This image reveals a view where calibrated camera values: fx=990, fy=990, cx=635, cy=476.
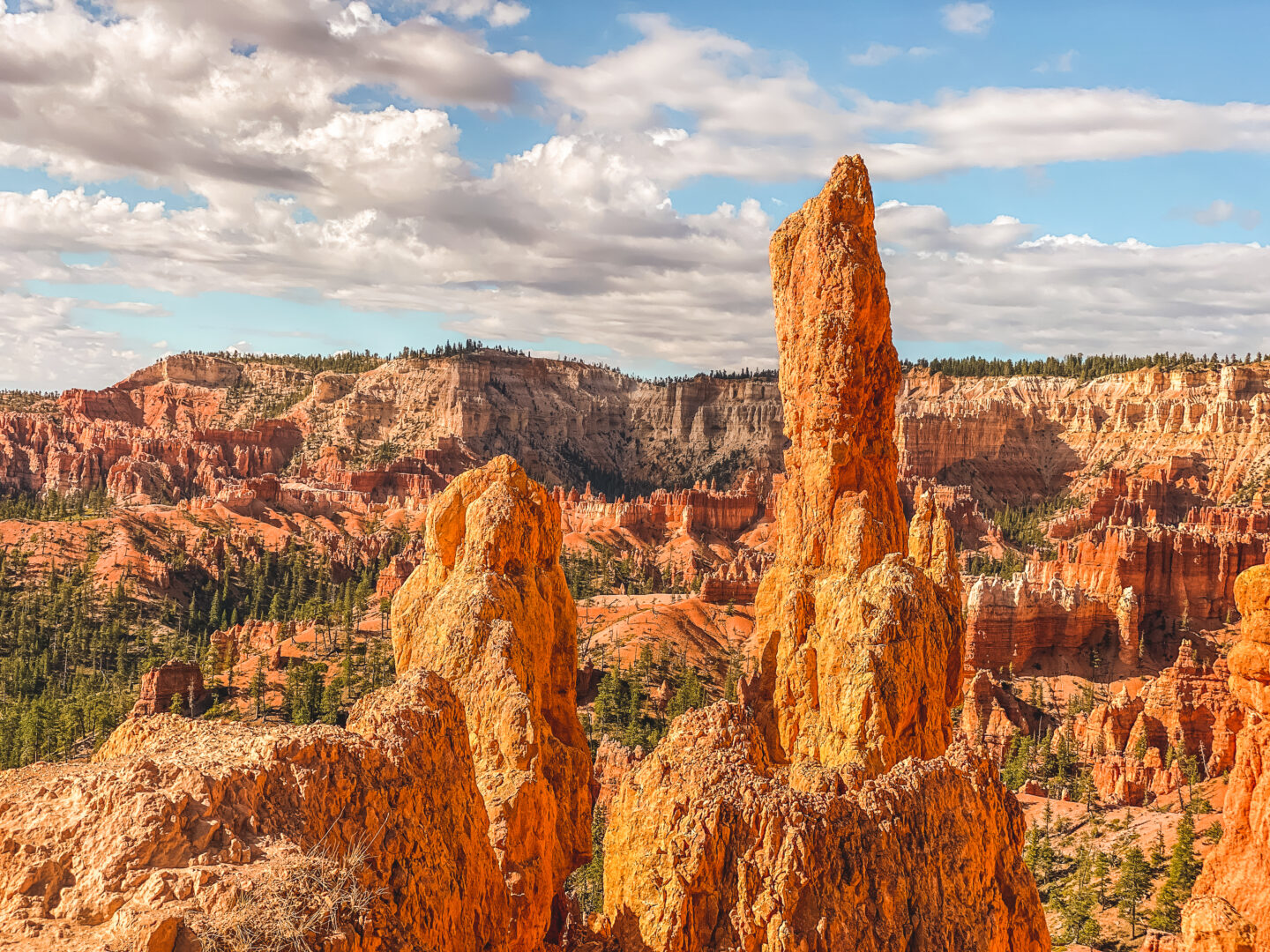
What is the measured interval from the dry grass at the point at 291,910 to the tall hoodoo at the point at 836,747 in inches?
180

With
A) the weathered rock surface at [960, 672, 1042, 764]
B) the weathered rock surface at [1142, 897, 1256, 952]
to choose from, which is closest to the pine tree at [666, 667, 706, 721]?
the weathered rock surface at [960, 672, 1042, 764]

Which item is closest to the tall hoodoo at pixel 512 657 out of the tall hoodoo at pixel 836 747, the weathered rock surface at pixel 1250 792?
the tall hoodoo at pixel 836 747

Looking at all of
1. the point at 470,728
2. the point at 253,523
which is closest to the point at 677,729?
the point at 470,728

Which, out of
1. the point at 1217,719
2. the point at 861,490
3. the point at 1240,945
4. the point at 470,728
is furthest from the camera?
the point at 1217,719

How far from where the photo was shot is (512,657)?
53.7 ft

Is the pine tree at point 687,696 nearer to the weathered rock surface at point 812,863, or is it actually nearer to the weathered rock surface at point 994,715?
the weathered rock surface at point 994,715

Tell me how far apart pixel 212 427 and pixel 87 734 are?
14859cm

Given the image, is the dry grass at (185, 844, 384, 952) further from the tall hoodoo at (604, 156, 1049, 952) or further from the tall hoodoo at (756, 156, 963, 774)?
the tall hoodoo at (756, 156, 963, 774)

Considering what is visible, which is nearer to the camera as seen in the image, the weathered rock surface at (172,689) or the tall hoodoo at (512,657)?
Result: the tall hoodoo at (512,657)

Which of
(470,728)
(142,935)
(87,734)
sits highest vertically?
(142,935)

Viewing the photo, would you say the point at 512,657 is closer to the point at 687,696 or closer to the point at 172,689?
the point at 687,696

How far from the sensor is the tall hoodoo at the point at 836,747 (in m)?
11.0

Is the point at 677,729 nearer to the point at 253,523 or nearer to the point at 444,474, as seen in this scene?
the point at 253,523

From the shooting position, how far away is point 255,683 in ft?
212
